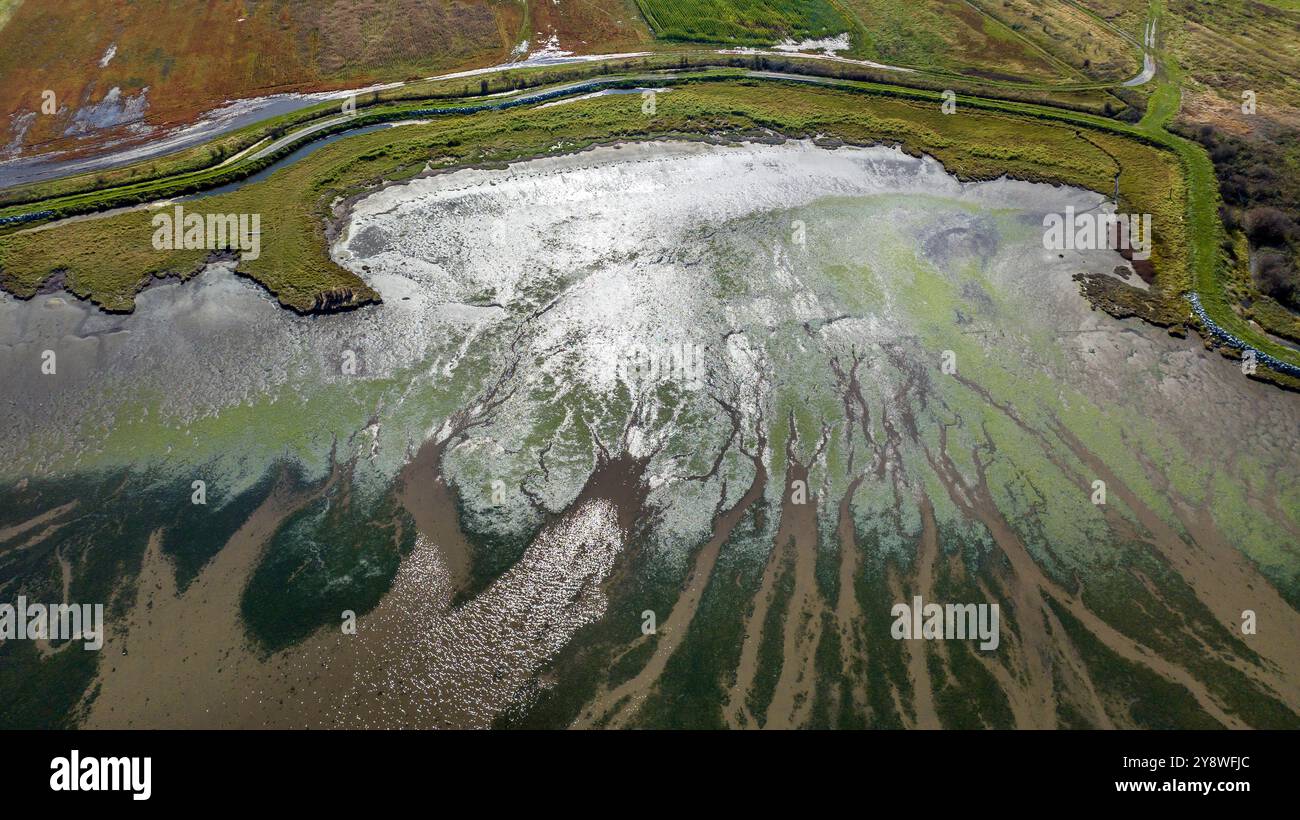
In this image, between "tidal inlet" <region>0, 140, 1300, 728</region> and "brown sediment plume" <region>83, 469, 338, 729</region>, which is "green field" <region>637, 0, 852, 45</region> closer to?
"tidal inlet" <region>0, 140, 1300, 728</region>

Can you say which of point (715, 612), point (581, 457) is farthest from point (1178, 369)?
point (581, 457)

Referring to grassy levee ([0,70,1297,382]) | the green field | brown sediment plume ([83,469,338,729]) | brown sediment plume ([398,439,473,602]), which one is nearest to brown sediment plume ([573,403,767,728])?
brown sediment plume ([398,439,473,602])

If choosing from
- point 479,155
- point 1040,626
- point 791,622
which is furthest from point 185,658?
point 479,155

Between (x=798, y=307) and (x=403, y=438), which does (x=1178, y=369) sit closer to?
(x=798, y=307)

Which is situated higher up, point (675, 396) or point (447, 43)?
point (447, 43)

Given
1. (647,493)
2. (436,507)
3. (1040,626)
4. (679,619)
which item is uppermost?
(647,493)

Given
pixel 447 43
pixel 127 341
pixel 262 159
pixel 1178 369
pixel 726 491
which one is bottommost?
pixel 726 491

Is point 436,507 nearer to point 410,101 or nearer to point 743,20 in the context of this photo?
point 410,101

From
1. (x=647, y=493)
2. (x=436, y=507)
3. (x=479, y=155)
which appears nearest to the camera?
(x=436, y=507)
